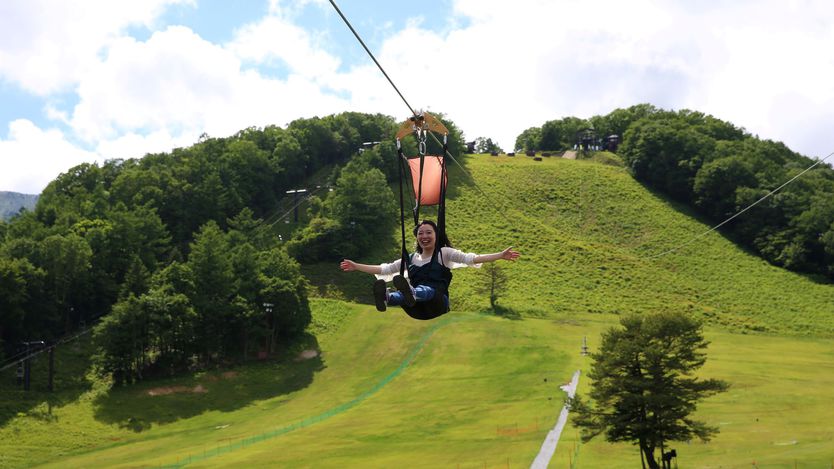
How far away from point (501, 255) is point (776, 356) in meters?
65.1

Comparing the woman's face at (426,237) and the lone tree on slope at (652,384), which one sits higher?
the woman's face at (426,237)

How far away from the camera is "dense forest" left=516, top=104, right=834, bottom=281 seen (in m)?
111

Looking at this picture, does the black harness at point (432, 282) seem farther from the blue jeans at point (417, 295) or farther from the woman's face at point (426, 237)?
the woman's face at point (426, 237)

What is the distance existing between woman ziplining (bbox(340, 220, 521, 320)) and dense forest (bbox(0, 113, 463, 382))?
199 ft

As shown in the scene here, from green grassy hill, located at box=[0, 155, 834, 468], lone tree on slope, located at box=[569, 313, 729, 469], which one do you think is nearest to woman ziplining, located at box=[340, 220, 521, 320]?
lone tree on slope, located at box=[569, 313, 729, 469]

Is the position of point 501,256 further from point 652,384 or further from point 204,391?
point 204,391

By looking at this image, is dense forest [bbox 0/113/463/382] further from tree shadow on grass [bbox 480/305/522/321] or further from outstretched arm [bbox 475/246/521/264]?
outstretched arm [bbox 475/246/521/264]

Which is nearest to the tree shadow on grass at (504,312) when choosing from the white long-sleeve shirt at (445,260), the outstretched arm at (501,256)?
the white long-sleeve shirt at (445,260)

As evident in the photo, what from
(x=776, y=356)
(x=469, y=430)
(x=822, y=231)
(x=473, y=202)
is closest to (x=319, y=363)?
(x=469, y=430)

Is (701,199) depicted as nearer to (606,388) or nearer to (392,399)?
(392,399)

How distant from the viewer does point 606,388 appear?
41469mm

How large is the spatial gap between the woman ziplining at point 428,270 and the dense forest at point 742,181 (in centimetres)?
10369

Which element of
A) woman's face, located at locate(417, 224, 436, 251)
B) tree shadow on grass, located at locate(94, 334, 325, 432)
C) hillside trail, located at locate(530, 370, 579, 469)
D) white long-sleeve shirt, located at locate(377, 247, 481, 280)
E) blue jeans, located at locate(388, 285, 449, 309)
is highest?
woman's face, located at locate(417, 224, 436, 251)

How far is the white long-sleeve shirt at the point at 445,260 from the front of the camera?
16.5 meters
